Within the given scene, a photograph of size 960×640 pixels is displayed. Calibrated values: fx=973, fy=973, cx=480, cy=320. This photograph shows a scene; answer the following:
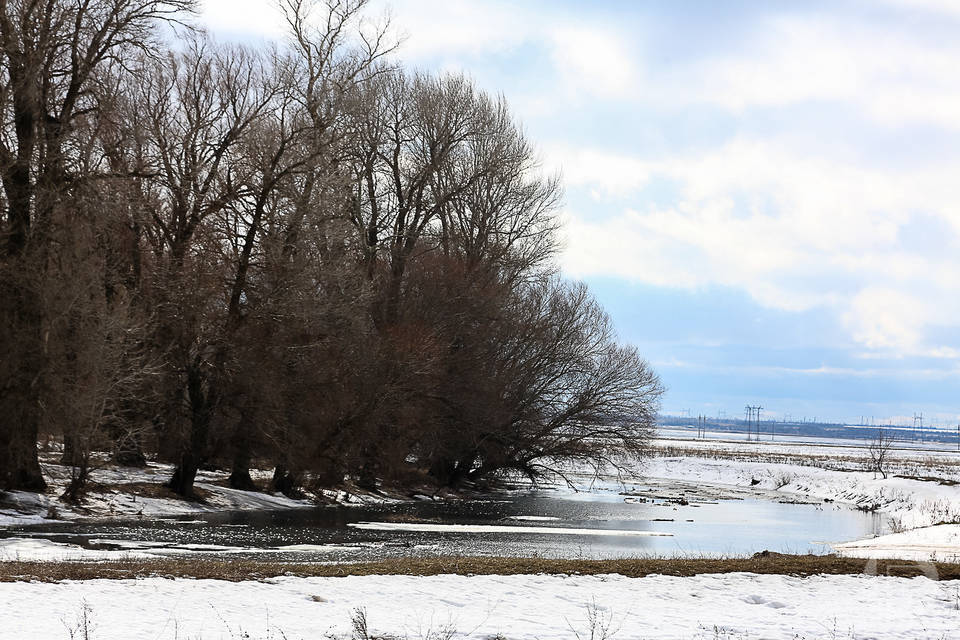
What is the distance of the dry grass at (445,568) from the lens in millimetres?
13492

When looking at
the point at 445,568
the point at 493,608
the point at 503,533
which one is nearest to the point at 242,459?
the point at 503,533

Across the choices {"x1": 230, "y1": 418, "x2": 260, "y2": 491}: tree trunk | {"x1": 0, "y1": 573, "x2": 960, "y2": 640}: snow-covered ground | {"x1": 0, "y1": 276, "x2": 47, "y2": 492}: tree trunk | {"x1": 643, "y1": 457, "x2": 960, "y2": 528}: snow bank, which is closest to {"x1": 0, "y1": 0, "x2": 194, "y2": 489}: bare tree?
{"x1": 0, "y1": 276, "x2": 47, "y2": 492}: tree trunk

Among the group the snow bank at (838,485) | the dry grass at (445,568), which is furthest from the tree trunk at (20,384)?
the snow bank at (838,485)

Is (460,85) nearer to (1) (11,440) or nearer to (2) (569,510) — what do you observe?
(2) (569,510)

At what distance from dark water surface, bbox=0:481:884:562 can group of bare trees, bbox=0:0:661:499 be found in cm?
388

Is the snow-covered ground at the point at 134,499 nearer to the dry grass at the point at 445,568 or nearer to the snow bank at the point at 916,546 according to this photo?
the dry grass at the point at 445,568

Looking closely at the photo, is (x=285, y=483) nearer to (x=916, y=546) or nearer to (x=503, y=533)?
(x=503, y=533)

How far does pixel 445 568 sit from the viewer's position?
15.5m

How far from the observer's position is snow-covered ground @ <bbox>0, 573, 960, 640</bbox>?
1095 cm

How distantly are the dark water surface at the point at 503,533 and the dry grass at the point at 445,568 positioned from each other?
3432 millimetres

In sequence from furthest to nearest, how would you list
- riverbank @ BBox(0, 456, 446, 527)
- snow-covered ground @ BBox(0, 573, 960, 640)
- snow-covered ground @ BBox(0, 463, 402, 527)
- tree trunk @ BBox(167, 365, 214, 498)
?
tree trunk @ BBox(167, 365, 214, 498), riverbank @ BBox(0, 456, 446, 527), snow-covered ground @ BBox(0, 463, 402, 527), snow-covered ground @ BBox(0, 573, 960, 640)

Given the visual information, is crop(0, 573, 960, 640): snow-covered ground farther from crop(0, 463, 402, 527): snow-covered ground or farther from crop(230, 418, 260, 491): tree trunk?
crop(230, 418, 260, 491): tree trunk

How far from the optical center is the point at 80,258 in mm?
26828

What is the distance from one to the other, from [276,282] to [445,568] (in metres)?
19.8
